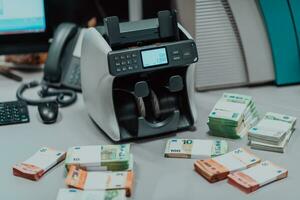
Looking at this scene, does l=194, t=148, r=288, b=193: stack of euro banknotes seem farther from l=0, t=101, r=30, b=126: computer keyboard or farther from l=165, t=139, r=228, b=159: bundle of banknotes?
l=0, t=101, r=30, b=126: computer keyboard

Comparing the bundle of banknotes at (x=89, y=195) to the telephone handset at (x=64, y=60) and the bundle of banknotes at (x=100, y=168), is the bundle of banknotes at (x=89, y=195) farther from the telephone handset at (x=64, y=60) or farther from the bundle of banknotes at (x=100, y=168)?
the telephone handset at (x=64, y=60)

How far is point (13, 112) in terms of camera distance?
130 centimetres

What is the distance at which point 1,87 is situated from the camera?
1482mm

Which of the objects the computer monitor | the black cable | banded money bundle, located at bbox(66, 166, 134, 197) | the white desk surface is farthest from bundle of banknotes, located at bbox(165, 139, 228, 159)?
the computer monitor

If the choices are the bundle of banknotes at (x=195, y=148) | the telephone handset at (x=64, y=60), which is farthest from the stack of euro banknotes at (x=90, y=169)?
the telephone handset at (x=64, y=60)

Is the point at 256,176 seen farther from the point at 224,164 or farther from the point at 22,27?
the point at 22,27

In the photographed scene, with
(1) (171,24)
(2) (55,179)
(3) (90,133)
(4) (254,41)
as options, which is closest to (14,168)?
(2) (55,179)

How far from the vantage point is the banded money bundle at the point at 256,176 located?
98 cm

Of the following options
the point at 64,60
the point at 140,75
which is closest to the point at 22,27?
the point at 64,60

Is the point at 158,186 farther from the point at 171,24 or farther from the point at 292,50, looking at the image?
the point at 292,50

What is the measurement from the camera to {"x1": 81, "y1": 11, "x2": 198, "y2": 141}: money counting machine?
Answer: 1.12m

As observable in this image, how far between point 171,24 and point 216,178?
386 millimetres

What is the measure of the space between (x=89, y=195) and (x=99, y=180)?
0.05 m

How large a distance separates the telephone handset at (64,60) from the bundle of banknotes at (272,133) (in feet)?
1.80
